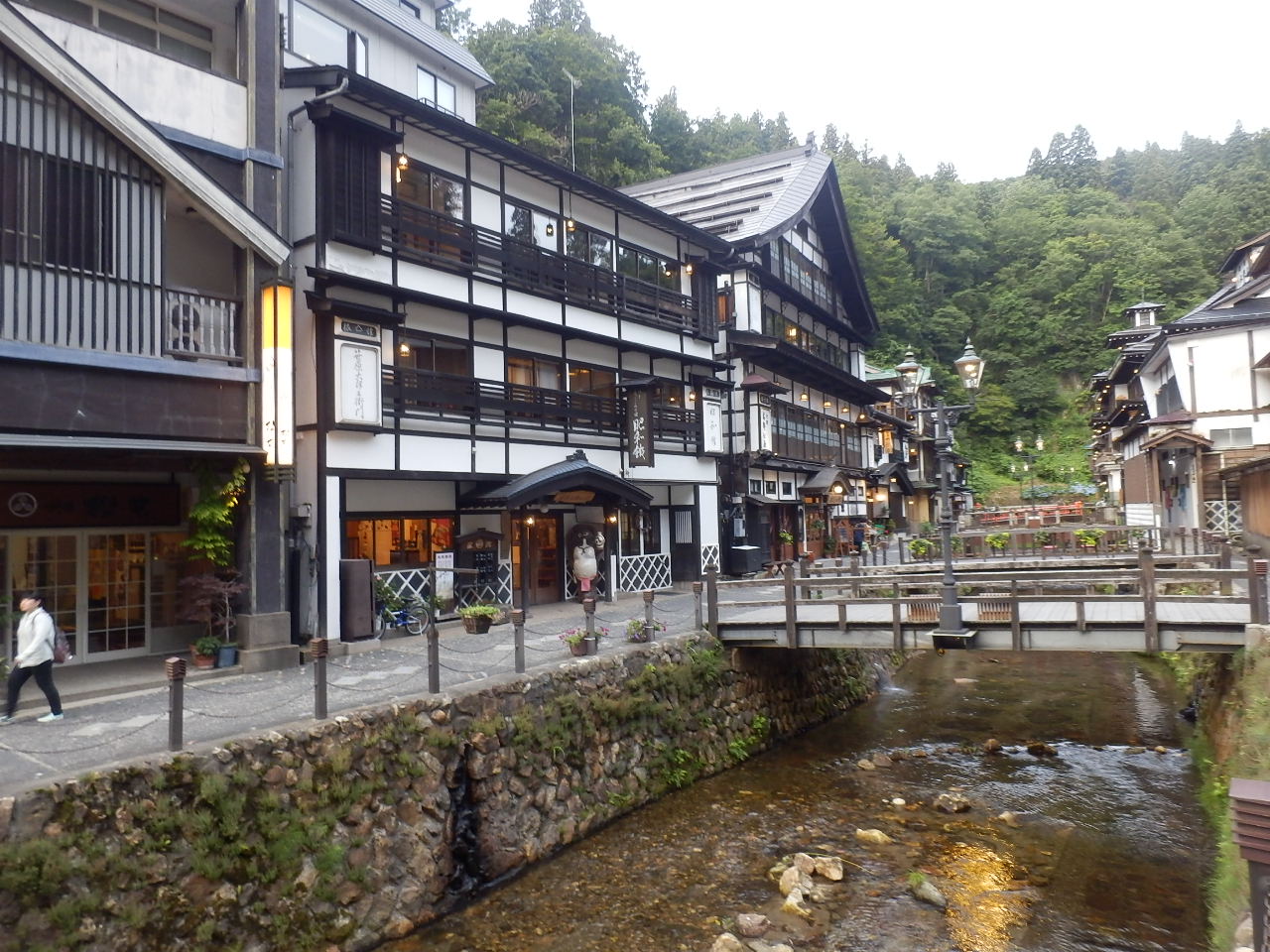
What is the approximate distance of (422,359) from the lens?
61.8 ft

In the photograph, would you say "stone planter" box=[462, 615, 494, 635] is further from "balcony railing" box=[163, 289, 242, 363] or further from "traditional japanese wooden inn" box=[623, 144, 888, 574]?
"traditional japanese wooden inn" box=[623, 144, 888, 574]

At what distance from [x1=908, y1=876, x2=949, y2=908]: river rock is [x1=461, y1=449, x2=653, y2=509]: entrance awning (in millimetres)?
11693

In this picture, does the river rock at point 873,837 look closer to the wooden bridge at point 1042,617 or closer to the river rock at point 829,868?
the river rock at point 829,868

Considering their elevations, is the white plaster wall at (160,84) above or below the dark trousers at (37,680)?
above

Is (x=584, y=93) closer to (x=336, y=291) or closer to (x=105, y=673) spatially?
(x=336, y=291)

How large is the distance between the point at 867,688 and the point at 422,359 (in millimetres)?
15071

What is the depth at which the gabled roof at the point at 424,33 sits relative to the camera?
858 inches

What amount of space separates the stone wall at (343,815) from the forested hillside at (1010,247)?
141 ft

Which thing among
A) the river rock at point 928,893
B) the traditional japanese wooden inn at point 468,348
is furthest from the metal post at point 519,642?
the river rock at point 928,893

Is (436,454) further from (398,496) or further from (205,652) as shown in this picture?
(205,652)

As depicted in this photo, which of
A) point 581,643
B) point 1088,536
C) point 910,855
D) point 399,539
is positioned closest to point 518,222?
point 399,539

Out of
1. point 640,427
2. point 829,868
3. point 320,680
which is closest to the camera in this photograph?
point 320,680

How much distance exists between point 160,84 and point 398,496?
370 inches

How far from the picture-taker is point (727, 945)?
29.5 feet
